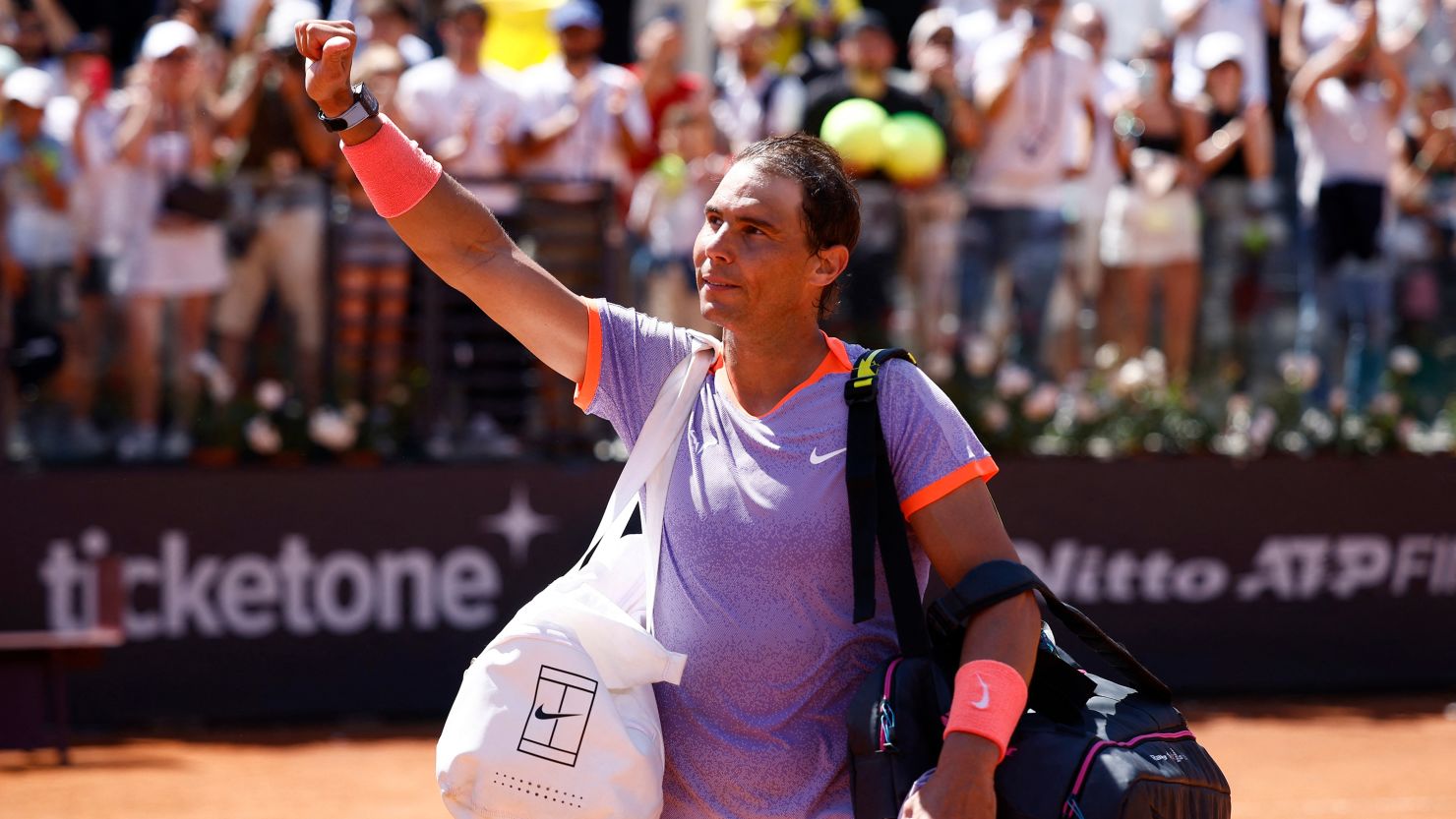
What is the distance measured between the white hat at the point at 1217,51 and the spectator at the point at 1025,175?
2.58ft

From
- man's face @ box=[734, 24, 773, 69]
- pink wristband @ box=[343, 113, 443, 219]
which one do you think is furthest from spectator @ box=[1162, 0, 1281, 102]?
pink wristband @ box=[343, 113, 443, 219]

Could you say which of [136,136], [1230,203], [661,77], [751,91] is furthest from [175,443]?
[1230,203]

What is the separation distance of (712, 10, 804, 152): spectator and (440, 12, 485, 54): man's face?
55.3 inches

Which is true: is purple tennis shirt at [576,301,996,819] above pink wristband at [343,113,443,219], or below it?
below

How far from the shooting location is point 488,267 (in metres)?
3.18

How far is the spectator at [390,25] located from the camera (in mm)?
9664

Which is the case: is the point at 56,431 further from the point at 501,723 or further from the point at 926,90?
the point at 501,723

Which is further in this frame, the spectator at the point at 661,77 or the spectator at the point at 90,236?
the spectator at the point at 661,77

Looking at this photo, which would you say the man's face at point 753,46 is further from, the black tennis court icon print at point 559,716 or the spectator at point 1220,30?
the black tennis court icon print at point 559,716

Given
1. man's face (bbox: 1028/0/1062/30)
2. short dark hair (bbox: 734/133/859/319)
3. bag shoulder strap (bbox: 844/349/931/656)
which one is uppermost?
man's face (bbox: 1028/0/1062/30)

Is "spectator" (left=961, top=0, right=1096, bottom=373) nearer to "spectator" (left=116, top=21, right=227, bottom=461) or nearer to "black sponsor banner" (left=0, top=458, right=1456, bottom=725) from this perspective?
"black sponsor banner" (left=0, top=458, right=1456, bottom=725)

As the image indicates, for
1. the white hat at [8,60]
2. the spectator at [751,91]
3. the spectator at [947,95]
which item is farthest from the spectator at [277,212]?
the spectator at [947,95]

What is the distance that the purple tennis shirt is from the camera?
3.02 m

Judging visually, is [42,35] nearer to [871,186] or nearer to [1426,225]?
[871,186]
